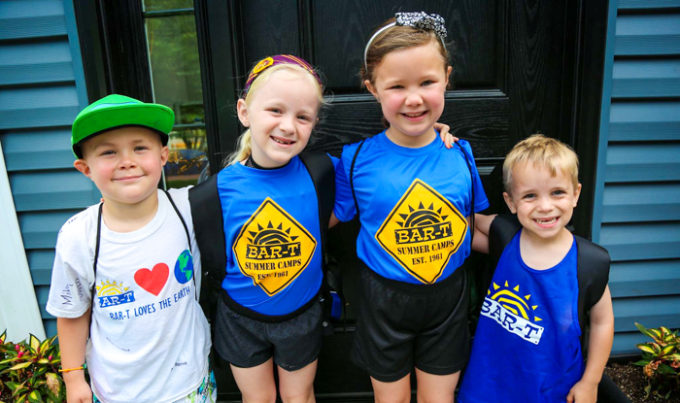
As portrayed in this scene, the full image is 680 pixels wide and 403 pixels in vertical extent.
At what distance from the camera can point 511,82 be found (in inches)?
75.4

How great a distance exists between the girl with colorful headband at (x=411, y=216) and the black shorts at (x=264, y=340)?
8.8 inches

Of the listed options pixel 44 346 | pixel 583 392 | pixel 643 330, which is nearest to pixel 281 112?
pixel 583 392

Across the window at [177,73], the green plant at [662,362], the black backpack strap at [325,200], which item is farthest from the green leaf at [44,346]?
the green plant at [662,362]

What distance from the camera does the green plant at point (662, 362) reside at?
188cm

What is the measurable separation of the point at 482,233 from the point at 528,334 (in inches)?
17.0

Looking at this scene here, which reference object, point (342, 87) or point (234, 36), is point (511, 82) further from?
point (234, 36)

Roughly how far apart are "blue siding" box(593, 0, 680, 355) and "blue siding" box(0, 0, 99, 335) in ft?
7.87

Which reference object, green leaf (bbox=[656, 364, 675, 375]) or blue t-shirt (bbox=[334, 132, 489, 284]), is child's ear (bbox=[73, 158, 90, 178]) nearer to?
blue t-shirt (bbox=[334, 132, 489, 284])

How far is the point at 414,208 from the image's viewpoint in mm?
1450

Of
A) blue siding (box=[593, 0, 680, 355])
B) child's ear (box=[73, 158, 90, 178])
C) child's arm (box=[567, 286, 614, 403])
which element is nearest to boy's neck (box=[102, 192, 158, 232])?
child's ear (box=[73, 158, 90, 178])

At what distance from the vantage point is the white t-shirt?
4.38 feet

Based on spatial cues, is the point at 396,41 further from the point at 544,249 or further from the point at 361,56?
the point at 544,249

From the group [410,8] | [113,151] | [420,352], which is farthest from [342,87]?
[420,352]

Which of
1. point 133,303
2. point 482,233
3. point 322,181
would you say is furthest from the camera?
point 482,233
